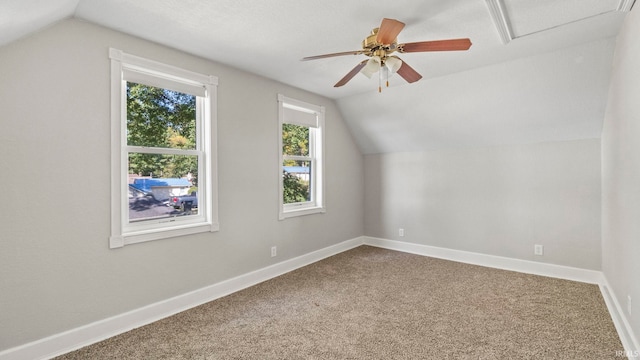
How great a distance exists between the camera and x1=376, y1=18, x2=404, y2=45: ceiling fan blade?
182 cm

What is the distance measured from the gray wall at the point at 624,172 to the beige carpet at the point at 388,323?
44 cm

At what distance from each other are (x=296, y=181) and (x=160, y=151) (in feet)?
6.42

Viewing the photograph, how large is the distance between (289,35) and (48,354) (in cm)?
300

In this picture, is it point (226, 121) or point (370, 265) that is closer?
point (226, 121)

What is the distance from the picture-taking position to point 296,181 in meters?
4.38

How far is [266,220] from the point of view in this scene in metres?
3.73

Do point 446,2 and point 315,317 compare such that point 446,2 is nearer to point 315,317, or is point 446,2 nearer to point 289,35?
point 289,35

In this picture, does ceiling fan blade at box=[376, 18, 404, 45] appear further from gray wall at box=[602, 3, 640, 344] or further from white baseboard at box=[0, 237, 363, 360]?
white baseboard at box=[0, 237, 363, 360]

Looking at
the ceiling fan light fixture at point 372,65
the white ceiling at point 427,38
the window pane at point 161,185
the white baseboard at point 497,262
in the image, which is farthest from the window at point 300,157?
the ceiling fan light fixture at point 372,65

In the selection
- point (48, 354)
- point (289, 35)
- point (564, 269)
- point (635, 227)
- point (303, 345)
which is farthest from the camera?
point (564, 269)

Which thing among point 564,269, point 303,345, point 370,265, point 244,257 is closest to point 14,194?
point 244,257

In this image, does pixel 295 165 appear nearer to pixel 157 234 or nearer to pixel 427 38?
pixel 157 234

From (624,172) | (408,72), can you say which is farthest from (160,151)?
(624,172)

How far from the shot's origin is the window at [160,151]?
2.51 m
